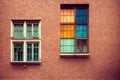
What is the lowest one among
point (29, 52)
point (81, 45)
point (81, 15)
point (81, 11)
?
point (29, 52)

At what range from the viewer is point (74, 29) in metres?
19.2

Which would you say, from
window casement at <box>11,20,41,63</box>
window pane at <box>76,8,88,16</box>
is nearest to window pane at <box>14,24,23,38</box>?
window casement at <box>11,20,41,63</box>

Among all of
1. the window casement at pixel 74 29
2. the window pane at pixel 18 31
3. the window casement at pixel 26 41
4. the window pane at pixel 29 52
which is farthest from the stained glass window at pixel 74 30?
the window pane at pixel 18 31

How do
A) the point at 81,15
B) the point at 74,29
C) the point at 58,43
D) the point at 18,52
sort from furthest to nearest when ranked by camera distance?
the point at 81,15, the point at 74,29, the point at 18,52, the point at 58,43

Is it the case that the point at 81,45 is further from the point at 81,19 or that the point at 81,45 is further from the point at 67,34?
the point at 81,19

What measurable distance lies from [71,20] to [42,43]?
1878 millimetres

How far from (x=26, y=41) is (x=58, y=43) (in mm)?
1588

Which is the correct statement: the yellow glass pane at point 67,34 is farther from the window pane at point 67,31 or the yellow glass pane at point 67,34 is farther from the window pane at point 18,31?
the window pane at point 18,31

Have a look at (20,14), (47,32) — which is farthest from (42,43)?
(20,14)

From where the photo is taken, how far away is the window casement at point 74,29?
62.8 ft

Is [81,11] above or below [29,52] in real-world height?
above

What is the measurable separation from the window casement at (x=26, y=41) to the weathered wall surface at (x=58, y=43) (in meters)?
0.25

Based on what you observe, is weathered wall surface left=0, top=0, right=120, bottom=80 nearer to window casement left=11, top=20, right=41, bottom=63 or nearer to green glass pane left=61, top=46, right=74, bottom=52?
window casement left=11, top=20, right=41, bottom=63

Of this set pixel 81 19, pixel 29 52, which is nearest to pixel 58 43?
pixel 29 52
